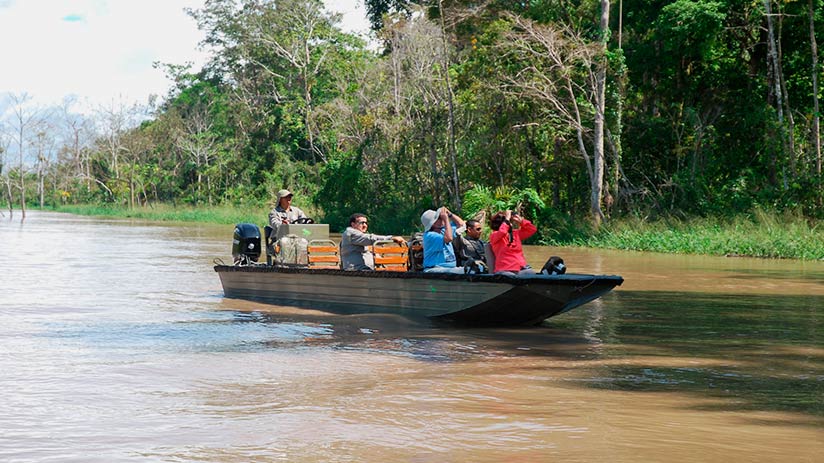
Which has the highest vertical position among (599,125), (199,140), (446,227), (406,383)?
(199,140)

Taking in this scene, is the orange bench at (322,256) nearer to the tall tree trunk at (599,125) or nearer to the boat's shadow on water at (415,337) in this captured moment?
the boat's shadow on water at (415,337)

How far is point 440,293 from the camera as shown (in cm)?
1175

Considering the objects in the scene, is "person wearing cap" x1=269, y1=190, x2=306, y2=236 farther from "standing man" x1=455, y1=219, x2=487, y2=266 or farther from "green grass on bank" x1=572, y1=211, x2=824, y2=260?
"green grass on bank" x1=572, y1=211, x2=824, y2=260

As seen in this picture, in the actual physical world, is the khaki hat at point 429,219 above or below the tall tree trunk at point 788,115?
below

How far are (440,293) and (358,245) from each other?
1.56m

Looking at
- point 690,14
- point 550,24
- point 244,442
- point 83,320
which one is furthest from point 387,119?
point 244,442

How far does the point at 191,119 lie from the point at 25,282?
48.2m

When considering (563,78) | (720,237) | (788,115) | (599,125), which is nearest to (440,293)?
(720,237)

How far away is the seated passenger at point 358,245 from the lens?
12.7m

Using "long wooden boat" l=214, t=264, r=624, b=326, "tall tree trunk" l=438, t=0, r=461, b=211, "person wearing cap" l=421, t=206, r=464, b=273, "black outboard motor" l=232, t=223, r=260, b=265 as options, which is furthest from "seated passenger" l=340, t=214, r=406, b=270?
"tall tree trunk" l=438, t=0, r=461, b=211

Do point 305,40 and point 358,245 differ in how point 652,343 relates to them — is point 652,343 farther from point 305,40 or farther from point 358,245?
point 305,40

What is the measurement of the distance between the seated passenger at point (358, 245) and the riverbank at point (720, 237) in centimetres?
1276

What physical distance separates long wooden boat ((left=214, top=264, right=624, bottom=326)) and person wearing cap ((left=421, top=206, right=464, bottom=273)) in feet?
1.02

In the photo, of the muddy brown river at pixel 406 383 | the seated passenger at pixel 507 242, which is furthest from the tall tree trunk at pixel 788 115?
the seated passenger at pixel 507 242
